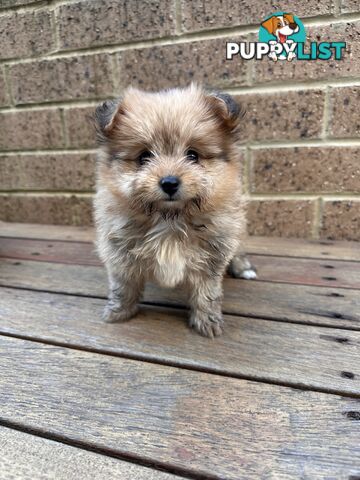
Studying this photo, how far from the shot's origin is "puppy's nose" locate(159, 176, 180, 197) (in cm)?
128

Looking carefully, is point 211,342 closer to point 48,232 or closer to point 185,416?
point 185,416

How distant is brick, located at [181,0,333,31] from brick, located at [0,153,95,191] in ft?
4.02

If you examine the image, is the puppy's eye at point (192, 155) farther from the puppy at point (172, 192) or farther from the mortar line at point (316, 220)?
the mortar line at point (316, 220)

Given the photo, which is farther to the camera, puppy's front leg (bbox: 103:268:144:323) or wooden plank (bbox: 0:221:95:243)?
wooden plank (bbox: 0:221:95:243)

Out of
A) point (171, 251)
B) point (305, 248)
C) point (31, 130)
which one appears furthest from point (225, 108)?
point (31, 130)

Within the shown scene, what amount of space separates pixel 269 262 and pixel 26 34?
8.16ft

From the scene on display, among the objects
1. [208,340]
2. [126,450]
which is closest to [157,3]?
[208,340]

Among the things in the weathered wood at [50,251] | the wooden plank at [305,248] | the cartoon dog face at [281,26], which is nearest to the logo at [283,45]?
the cartoon dog face at [281,26]

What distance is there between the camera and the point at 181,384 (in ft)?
4.24

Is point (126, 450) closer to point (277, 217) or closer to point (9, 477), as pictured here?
point (9, 477)

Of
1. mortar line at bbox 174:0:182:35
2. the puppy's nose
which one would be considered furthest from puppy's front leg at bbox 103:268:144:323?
mortar line at bbox 174:0:182:35

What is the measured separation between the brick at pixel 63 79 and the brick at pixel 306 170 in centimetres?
127

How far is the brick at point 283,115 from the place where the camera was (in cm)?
236

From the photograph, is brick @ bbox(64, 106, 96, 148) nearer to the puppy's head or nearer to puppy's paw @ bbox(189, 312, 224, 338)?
the puppy's head
